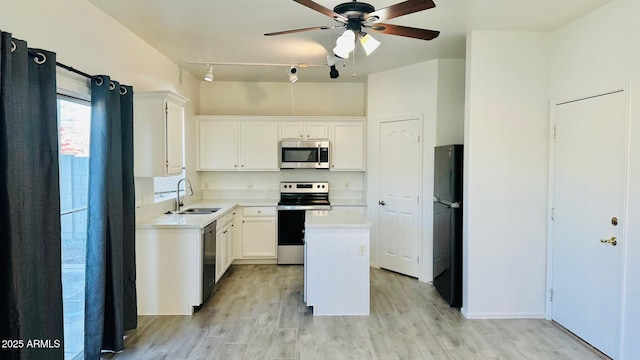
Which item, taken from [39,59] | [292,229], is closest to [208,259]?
[292,229]

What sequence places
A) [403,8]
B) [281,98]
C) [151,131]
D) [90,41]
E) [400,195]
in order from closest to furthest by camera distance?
[403,8] < [90,41] < [151,131] < [400,195] < [281,98]

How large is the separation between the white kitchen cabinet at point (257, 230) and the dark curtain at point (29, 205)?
3.01 m

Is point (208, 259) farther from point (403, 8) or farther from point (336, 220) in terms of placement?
point (403, 8)

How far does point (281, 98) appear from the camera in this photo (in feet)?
18.7

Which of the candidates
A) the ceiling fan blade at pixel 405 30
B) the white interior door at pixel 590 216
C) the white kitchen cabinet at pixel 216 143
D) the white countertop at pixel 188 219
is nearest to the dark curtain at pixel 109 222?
the white countertop at pixel 188 219

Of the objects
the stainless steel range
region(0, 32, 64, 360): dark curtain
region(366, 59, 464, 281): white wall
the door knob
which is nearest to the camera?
region(0, 32, 64, 360): dark curtain

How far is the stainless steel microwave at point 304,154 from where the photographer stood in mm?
5340

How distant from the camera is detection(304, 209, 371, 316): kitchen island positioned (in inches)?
136

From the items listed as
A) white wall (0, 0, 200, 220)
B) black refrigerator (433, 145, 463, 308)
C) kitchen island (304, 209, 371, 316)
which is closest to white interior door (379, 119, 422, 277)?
black refrigerator (433, 145, 463, 308)

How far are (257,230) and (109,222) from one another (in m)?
2.55

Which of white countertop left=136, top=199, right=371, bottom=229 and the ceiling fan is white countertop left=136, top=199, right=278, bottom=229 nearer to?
white countertop left=136, top=199, right=371, bottom=229

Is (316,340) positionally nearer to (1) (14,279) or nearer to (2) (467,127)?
(1) (14,279)

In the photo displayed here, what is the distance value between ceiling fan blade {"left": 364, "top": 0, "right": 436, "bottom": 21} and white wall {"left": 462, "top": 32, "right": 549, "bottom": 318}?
1.54 meters

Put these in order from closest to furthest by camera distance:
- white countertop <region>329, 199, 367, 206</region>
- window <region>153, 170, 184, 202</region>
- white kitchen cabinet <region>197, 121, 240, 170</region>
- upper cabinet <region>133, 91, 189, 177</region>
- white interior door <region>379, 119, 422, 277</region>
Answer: upper cabinet <region>133, 91, 189, 177</region>
window <region>153, 170, 184, 202</region>
white interior door <region>379, 119, 422, 277</region>
white countertop <region>329, 199, 367, 206</region>
white kitchen cabinet <region>197, 121, 240, 170</region>
